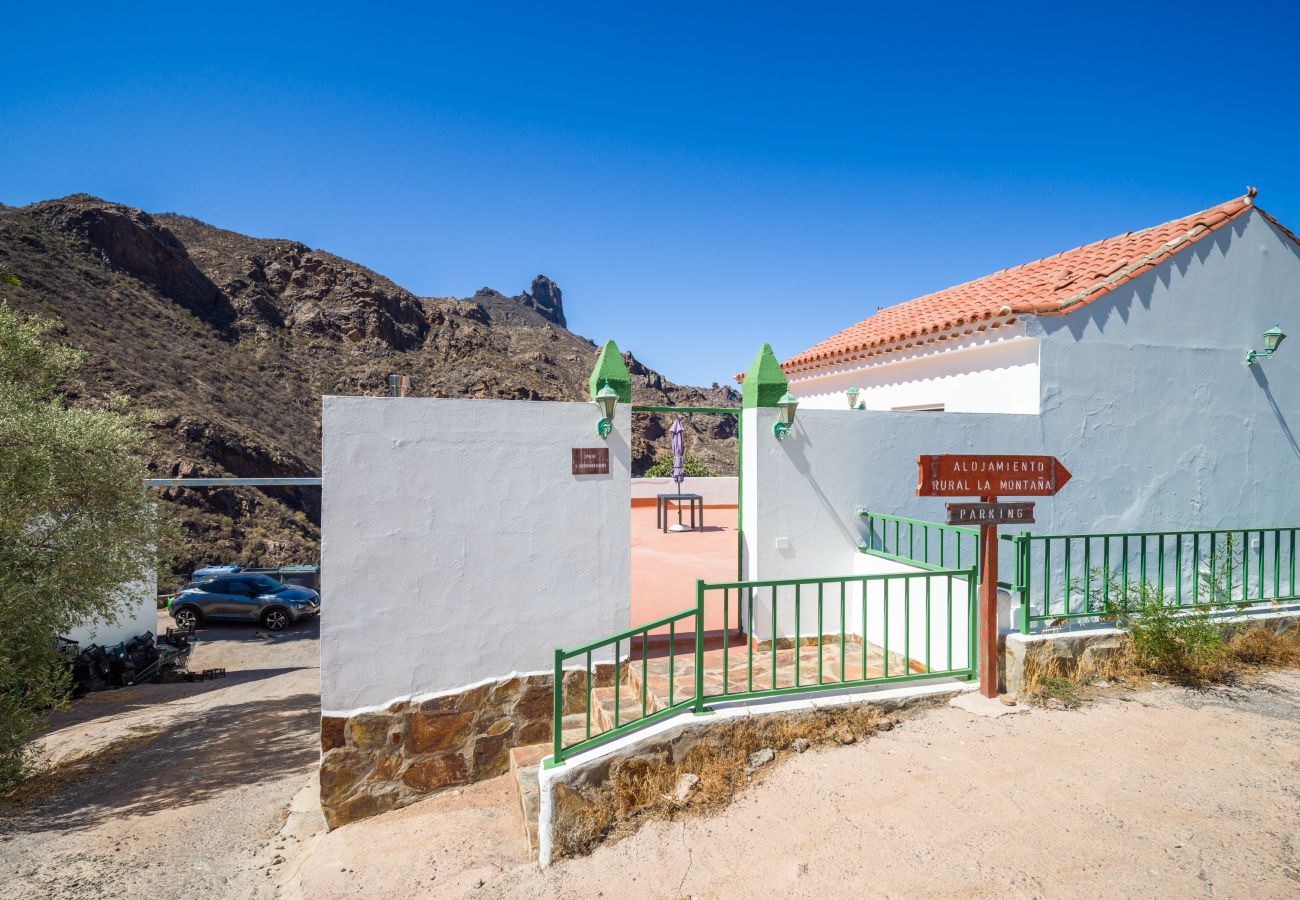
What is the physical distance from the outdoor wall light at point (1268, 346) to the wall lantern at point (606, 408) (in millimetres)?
8156

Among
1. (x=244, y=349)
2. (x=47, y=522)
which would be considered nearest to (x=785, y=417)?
(x=47, y=522)

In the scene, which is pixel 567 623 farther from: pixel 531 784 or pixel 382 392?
pixel 382 392

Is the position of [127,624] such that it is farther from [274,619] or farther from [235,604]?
[274,619]

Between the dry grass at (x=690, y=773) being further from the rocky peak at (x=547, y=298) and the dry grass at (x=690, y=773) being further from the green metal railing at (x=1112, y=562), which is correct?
the rocky peak at (x=547, y=298)

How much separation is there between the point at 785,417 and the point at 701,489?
11805 mm

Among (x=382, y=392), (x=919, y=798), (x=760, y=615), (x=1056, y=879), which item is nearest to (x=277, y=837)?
(x=760, y=615)

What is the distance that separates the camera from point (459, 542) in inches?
219

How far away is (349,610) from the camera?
5293 millimetres

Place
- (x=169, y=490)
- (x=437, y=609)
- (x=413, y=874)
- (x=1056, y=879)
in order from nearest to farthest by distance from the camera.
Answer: (x=1056, y=879) < (x=413, y=874) < (x=437, y=609) < (x=169, y=490)

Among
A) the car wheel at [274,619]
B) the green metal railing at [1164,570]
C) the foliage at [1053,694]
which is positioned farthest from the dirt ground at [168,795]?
the green metal railing at [1164,570]

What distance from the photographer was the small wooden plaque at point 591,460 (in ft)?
19.2

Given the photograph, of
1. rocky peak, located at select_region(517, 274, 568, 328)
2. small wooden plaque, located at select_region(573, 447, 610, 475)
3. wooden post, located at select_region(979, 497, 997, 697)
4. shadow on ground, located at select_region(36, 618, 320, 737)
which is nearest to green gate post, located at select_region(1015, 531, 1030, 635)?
wooden post, located at select_region(979, 497, 997, 697)

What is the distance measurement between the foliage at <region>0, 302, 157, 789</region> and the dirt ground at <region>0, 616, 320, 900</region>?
1133 mm

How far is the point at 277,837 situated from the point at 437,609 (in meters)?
2.81
